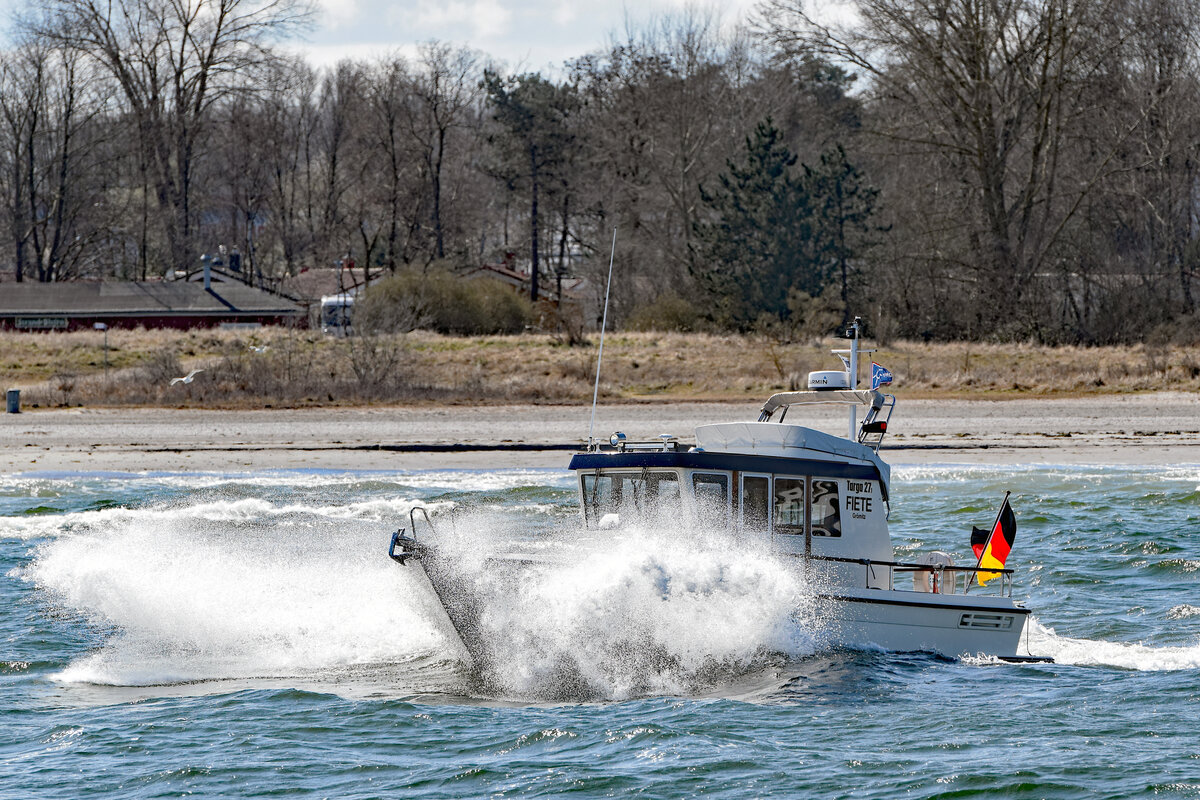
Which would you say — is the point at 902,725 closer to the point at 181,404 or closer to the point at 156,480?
the point at 156,480

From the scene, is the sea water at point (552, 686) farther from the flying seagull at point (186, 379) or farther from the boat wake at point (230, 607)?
the flying seagull at point (186, 379)

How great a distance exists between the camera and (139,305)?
6556 centimetres

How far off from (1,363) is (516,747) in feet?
132

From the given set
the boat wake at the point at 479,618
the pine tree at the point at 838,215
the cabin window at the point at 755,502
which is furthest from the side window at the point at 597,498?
the pine tree at the point at 838,215

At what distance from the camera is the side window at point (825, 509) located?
546 inches

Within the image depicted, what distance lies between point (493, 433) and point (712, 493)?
20.8 metres

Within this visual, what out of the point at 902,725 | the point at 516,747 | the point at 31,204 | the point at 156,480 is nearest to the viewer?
the point at 516,747

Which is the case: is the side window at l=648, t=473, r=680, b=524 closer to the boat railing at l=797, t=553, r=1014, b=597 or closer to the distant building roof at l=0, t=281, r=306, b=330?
the boat railing at l=797, t=553, r=1014, b=597

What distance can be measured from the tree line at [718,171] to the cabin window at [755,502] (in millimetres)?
41966

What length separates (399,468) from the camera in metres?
29.0

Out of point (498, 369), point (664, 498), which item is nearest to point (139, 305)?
point (498, 369)

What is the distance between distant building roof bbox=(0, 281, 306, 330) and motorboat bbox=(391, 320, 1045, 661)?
172 feet

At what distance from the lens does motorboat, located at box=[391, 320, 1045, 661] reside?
13219 mm

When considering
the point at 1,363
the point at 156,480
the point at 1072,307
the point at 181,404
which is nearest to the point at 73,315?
the point at 1,363
